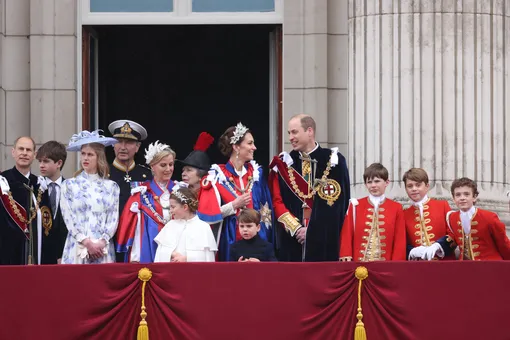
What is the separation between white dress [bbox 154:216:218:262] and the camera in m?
15.1

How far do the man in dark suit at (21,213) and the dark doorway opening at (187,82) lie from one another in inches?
360

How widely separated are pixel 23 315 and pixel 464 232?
404cm

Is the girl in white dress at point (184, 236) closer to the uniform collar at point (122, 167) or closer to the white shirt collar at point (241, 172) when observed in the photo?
the white shirt collar at point (241, 172)

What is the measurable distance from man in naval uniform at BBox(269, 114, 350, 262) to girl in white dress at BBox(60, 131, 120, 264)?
5.13ft

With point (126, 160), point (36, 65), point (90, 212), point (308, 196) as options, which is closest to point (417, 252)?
point (308, 196)

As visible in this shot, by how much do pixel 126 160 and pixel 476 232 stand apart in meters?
3.62

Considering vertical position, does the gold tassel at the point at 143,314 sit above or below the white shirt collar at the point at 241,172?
below

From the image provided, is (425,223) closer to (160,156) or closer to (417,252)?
(417,252)

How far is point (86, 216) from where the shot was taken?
15367 millimetres

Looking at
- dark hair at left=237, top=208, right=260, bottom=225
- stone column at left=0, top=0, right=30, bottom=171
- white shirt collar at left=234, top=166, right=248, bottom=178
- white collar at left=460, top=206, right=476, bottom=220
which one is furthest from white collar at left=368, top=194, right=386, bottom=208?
stone column at left=0, top=0, right=30, bottom=171

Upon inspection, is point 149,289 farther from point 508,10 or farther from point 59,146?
point 508,10

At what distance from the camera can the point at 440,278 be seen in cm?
1441

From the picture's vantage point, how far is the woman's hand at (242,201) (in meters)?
15.5

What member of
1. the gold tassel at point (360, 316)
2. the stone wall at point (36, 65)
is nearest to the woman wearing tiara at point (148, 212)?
the gold tassel at point (360, 316)
